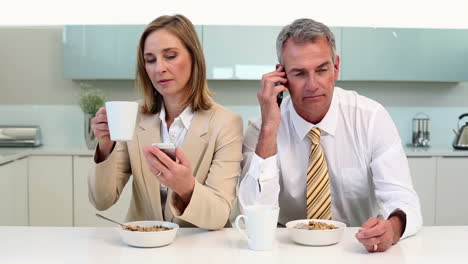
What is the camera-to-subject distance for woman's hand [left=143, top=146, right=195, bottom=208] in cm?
140

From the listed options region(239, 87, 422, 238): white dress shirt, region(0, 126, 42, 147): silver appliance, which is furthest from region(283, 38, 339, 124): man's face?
region(0, 126, 42, 147): silver appliance

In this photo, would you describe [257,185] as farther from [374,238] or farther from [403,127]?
[403,127]

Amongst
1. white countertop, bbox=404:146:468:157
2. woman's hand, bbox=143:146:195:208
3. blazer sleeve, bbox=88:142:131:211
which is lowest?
white countertop, bbox=404:146:468:157

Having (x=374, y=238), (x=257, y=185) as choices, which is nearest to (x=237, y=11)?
(x=257, y=185)

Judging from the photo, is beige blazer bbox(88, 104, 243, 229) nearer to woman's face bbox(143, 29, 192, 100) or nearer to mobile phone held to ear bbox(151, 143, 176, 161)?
woman's face bbox(143, 29, 192, 100)

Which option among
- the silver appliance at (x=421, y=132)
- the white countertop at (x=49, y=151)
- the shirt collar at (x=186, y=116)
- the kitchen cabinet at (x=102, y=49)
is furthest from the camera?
the silver appliance at (x=421, y=132)

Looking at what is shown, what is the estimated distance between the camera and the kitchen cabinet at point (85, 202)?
3.74 metres

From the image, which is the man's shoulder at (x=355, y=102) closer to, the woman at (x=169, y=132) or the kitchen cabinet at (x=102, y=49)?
the woman at (x=169, y=132)

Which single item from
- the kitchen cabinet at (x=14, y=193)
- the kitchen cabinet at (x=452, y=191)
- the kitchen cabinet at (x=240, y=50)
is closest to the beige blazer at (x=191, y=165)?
the kitchen cabinet at (x=14, y=193)

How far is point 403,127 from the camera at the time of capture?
14.2 feet

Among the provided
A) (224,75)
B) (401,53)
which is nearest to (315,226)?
(224,75)

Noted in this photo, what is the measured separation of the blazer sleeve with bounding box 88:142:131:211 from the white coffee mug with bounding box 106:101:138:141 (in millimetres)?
253

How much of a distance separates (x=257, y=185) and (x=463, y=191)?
2633mm

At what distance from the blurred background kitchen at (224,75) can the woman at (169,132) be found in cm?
174
